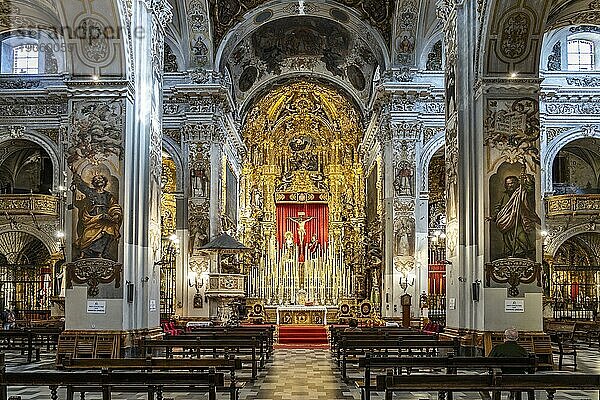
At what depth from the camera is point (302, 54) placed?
130 feet

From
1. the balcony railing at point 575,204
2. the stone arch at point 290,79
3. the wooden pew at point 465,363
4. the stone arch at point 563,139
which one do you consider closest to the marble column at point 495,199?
the wooden pew at point 465,363

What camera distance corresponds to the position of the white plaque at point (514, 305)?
56.3 feet

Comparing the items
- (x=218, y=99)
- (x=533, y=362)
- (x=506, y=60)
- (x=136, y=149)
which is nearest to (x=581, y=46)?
(x=218, y=99)

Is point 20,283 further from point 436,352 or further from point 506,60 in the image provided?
point 506,60

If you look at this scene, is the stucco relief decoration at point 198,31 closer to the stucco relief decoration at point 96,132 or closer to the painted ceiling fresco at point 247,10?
the painted ceiling fresco at point 247,10

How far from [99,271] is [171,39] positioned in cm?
1635

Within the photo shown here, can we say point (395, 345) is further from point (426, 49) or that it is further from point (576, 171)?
point (576, 171)

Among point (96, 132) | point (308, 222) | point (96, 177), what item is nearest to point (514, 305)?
Result: point (96, 177)

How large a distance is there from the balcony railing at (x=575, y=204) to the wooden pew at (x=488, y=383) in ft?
74.7

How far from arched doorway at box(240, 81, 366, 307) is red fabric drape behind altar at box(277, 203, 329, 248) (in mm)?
50

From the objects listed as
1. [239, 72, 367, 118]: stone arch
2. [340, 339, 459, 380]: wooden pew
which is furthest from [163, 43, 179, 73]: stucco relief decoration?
[340, 339, 459, 380]: wooden pew

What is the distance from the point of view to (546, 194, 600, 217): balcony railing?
3081cm

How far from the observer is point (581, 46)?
32.0 meters

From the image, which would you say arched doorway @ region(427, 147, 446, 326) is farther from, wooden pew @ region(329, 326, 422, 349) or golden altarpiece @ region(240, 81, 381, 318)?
wooden pew @ region(329, 326, 422, 349)
